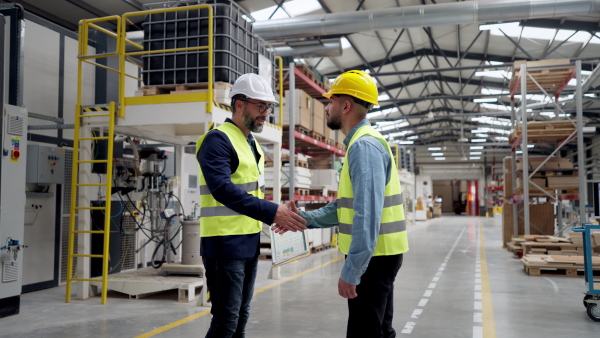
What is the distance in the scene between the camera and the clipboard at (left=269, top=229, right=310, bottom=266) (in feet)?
10.1

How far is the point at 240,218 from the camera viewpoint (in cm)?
294

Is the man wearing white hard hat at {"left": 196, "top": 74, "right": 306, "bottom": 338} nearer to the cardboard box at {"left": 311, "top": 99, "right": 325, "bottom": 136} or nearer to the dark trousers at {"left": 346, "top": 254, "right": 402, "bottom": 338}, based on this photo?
the dark trousers at {"left": 346, "top": 254, "right": 402, "bottom": 338}

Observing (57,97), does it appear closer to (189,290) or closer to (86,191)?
(86,191)

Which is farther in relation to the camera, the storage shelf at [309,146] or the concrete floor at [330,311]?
the storage shelf at [309,146]

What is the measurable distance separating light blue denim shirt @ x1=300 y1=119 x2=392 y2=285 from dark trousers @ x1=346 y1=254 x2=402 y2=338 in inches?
5.4

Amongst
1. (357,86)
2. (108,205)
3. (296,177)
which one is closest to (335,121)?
(357,86)

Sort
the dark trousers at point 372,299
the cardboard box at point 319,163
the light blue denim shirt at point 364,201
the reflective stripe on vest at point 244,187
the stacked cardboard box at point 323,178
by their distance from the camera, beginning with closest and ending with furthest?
the light blue denim shirt at point 364,201
the dark trousers at point 372,299
the reflective stripe on vest at point 244,187
the stacked cardboard box at point 323,178
the cardboard box at point 319,163

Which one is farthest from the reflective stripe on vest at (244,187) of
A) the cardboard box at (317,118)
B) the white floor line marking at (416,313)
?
the cardboard box at (317,118)

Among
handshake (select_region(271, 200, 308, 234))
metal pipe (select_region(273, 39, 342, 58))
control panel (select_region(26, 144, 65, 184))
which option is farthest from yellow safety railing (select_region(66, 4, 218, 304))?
metal pipe (select_region(273, 39, 342, 58))

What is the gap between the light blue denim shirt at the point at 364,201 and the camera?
7.59ft

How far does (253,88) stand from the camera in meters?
3.17

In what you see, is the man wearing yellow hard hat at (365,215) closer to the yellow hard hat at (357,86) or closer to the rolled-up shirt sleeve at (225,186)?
the yellow hard hat at (357,86)

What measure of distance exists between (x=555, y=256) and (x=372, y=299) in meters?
9.01

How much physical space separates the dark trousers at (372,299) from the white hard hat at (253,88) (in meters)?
1.31
